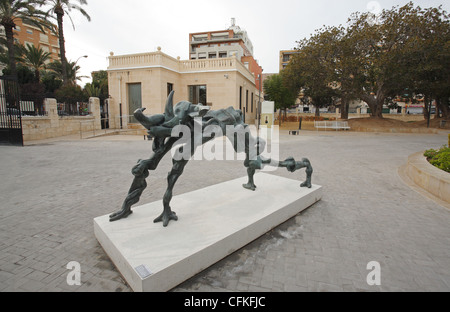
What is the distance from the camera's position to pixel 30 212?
3.84m

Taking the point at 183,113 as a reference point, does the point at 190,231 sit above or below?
below

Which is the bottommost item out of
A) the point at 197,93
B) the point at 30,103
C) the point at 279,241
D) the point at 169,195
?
the point at 279,241

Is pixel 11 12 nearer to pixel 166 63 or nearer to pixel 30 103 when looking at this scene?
pixel 30 103

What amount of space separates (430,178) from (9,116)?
16523 millimetres

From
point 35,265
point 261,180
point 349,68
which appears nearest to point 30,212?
point 35,265

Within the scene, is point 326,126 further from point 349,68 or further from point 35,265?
point 35,265

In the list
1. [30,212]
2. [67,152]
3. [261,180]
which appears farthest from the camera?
[67,152]

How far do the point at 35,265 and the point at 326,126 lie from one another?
22068 mm

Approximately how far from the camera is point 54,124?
14430 mm

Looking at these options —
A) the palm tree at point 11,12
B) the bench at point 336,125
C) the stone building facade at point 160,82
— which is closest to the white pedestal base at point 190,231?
the stone building facade at point 160,82

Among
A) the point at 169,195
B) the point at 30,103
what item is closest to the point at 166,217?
the point at 169,195

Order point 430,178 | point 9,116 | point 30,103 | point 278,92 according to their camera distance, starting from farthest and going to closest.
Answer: point 278,92, point 30,103, point 9,116, point 430,178

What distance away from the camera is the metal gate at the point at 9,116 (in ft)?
36.3

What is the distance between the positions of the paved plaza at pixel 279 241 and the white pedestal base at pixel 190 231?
0.14m
